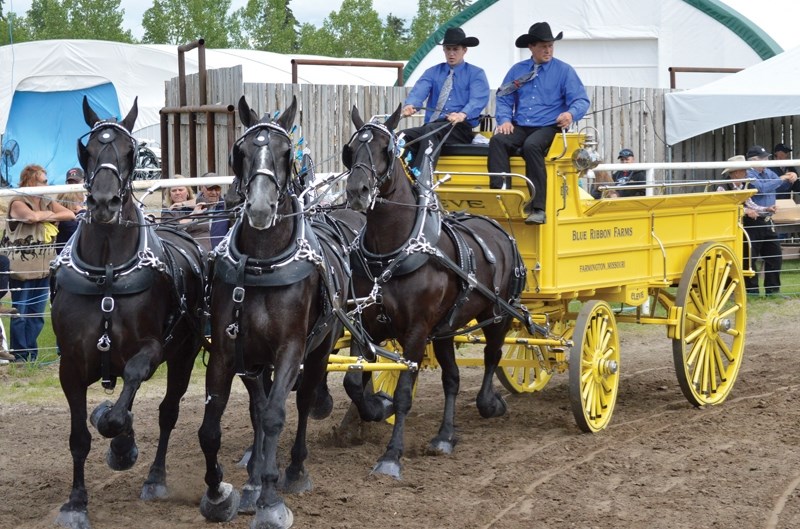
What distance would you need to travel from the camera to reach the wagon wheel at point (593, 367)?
7.90 metres

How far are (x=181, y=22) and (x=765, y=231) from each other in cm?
2809

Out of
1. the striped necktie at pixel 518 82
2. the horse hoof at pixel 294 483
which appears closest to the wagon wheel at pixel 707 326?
the striped necktie at pixel 518 82

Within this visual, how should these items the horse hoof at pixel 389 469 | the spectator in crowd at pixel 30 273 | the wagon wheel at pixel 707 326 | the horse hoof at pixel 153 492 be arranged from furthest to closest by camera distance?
1. the spectator in crowd at pixel 30 273
2. the wagon wheel at pixel 707 326
3. the horse hoof at pixel 389 469
4. the horse hoof at pixel 153 492

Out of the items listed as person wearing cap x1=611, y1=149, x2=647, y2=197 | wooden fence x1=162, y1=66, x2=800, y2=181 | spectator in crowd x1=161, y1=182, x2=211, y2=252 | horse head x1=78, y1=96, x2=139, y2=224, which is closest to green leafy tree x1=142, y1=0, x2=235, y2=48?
wooden fence x1=162, y1=66, x2=800, y2=181

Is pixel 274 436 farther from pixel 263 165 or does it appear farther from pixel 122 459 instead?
pixel 263 165

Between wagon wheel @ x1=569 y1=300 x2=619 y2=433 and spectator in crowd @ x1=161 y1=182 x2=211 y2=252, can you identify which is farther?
wagon wheel @ x1=569 y1=300 x2=619 y2=433

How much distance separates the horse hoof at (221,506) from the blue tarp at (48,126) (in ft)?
69.3

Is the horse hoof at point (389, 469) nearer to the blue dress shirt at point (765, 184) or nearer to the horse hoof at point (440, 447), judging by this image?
the horse hoof at point (440, 447)

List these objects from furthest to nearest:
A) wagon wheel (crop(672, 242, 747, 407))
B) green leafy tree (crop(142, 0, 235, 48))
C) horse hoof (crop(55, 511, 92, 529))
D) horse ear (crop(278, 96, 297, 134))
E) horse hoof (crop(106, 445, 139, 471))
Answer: green leafy tree (crop(142, 0, 235, 48)) < wagon wheel (crop(672, 242, 747, 407)) < horse hoof (crop(106, 445, 139, 471)) < horse ear (crop(278, 96, 297, 134)) < horse hoof (crop(55, 511, 92, 529))

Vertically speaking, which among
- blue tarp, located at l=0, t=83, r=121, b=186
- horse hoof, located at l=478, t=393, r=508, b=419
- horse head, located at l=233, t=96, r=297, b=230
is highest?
blue tarp, located at l=0, t=83, r=121, b=186

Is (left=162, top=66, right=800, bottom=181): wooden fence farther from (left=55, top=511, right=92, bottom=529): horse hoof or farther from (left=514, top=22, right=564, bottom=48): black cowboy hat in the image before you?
(left=55, top=511, right=92, bottom=529): horse hoof

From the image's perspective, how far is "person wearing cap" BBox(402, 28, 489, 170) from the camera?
850 centimetres

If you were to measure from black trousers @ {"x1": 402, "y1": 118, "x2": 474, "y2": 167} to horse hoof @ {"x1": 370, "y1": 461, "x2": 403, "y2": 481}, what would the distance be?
2.13 metres

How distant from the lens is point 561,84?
8.52 metres
